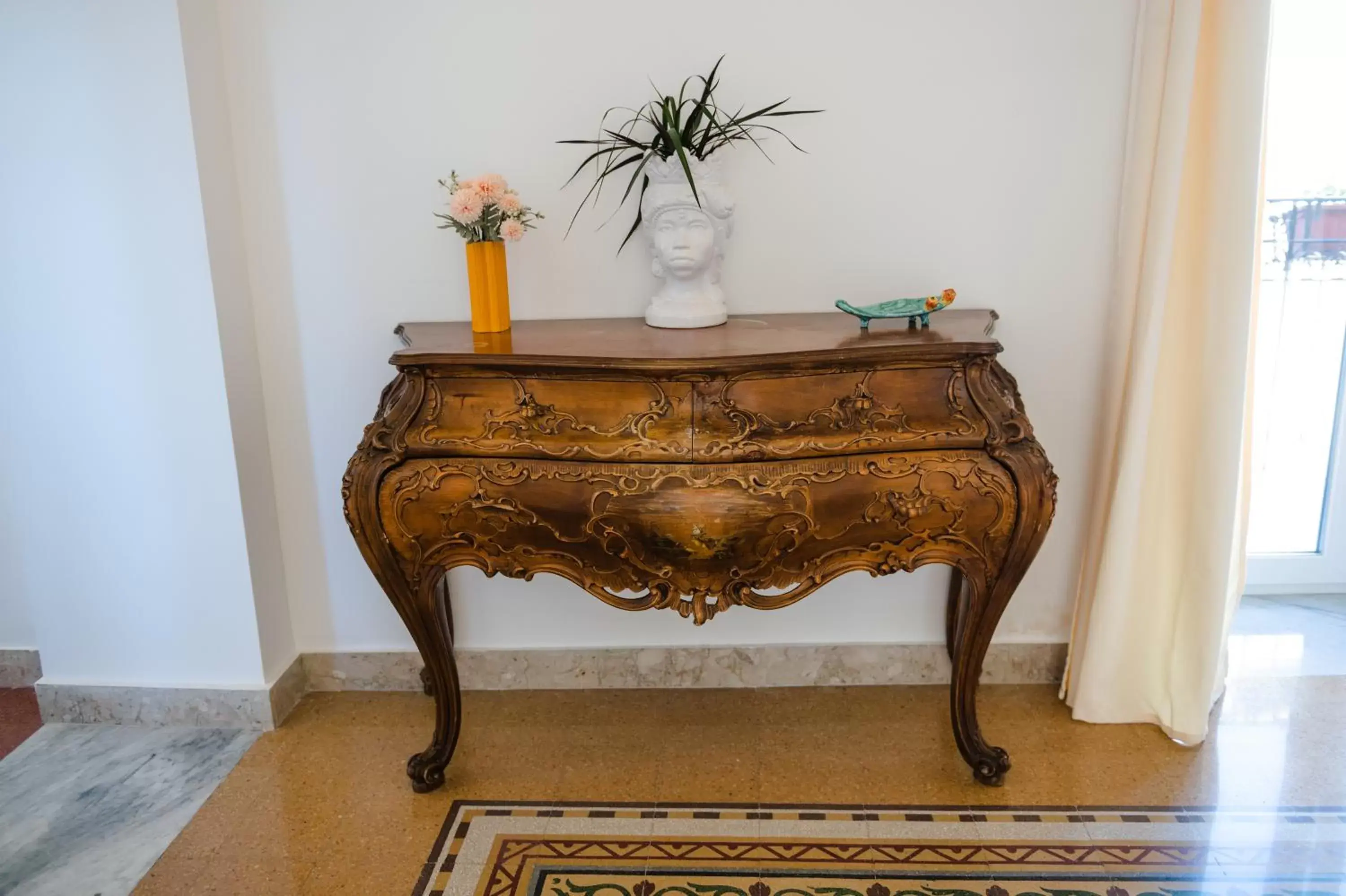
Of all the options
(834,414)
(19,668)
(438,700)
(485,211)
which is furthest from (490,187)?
(19,668)

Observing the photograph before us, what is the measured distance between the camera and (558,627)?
8.21 feet

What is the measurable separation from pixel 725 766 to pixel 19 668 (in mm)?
1945

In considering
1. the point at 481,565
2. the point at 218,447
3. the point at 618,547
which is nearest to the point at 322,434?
the point at 218,447

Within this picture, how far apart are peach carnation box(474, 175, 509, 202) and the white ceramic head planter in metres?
0.30

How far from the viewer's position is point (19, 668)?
2629 mm

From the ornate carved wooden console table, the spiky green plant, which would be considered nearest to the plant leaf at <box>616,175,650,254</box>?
the spiky green plant

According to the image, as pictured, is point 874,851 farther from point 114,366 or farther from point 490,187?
point 114,366

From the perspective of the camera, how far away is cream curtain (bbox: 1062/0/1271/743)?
1.96 meters

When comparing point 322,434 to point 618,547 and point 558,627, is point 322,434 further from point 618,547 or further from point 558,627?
point 618,547

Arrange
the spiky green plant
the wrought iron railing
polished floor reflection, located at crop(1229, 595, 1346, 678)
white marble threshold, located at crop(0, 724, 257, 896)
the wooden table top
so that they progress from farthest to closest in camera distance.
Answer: the wrought iron railing < polished floor reflection, located at crop(1229, 595, 1346, 678) < the spiky green plant < white marble threshold, located at crop(0, 724, 257, 896) < the wooden table top

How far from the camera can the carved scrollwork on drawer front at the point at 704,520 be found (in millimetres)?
1832

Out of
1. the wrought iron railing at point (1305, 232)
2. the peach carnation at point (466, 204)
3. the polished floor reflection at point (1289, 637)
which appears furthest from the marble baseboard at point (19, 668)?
the wrought iron railing at point (1305, 232)

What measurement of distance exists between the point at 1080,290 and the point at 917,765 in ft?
3.79

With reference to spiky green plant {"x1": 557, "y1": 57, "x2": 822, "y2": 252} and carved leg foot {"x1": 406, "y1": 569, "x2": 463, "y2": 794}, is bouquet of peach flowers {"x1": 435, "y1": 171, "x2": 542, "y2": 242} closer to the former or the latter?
spiky green plant {"x1": 557, "y1": 57, "x2": 822, "y2": 252}
